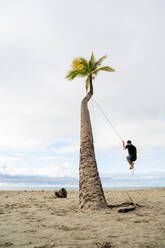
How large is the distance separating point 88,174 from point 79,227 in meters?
3.06

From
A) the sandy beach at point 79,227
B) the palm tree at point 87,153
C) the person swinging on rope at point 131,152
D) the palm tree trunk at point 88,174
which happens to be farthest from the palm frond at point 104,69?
the sandy beach at point 79,227

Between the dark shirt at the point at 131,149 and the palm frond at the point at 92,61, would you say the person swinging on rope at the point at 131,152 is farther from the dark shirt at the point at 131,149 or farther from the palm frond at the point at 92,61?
the palm frond at the point at 92,61

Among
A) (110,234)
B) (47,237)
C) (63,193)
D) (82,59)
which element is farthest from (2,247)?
(82,59)

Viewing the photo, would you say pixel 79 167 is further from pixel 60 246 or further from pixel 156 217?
pixel 60 246

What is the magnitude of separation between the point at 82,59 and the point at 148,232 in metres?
8.79

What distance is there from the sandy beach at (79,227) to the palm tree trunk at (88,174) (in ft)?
1.59

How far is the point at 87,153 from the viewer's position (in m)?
10.1

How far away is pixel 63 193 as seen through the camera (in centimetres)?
1342

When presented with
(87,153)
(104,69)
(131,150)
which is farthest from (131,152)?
(104,69)

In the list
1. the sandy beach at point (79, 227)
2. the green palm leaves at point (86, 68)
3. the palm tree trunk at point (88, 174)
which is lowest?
the sandy beach at point (79, 227)

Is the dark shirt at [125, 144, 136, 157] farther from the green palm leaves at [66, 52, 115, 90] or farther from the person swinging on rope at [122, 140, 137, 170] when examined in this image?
the green palm leaves at [66, 52, 115, 90]

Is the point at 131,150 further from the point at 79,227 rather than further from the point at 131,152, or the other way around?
the point at 79,227

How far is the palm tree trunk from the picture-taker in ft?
29.8

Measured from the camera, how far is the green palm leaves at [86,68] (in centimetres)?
1174
